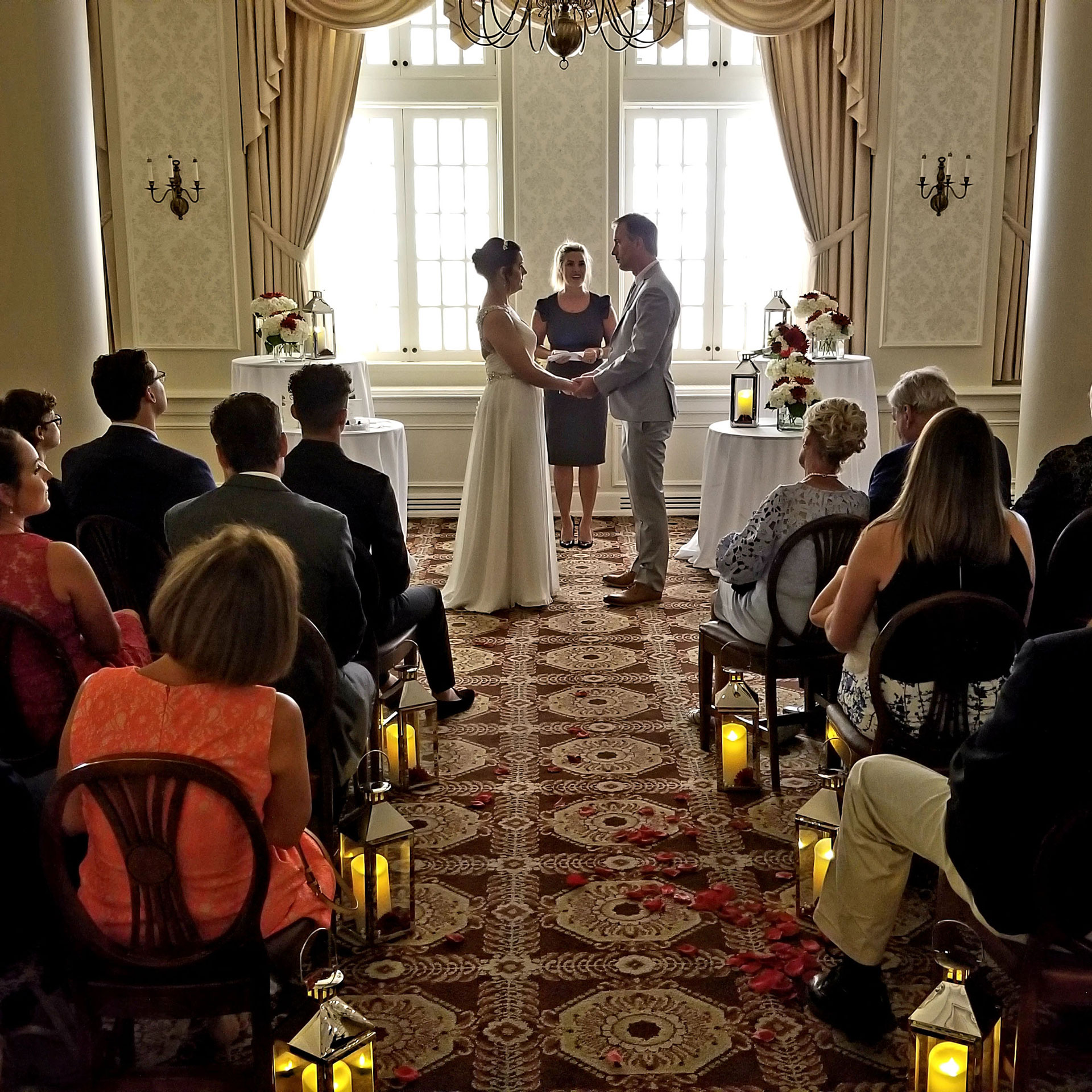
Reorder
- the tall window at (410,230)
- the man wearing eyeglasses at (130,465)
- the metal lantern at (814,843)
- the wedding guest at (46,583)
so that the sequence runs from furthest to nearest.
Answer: the tall window at (410,230)
the man wearing eyeglasses at (130,465)
the wedding guest at (46,583)
the metal lantern at (814,843)

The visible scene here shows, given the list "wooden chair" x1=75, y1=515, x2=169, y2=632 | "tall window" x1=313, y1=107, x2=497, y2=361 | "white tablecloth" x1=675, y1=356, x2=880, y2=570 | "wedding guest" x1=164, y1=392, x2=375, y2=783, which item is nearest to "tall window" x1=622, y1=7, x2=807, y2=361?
"tall window" x1=313, y1=107, x2=497, y2=361

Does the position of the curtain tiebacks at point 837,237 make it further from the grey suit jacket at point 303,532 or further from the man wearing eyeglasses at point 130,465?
the grey suit jacket at point 303,532

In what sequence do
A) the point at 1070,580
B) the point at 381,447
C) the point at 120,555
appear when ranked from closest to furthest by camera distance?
1. the point at 1070,580
2. the point at 120,555
3. the point at 381,447

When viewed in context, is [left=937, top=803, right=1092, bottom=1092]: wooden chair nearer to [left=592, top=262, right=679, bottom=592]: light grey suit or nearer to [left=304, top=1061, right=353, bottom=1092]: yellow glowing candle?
[left=304, top=1061, right=353, bottom=1092]: yellow glowing candle

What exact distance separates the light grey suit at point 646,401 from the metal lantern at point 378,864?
331 cm

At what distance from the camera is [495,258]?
5.86 metres

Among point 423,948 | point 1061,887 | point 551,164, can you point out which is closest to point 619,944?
point 423,948

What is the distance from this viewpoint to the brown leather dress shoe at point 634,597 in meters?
6.18

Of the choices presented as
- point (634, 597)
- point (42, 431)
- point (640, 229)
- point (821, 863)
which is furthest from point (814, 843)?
point (640, 229)

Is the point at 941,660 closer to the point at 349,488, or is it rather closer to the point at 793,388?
the point at 349,488

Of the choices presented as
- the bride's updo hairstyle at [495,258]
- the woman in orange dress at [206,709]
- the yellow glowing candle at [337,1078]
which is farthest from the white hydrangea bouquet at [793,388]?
the yellow glowing candle at [337,1078]

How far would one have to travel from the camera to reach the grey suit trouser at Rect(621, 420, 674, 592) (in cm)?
613

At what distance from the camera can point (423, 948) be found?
300 centimetres

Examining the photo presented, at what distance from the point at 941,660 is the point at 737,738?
1.08 metres
